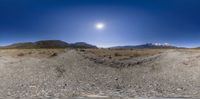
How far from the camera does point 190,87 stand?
38.9m

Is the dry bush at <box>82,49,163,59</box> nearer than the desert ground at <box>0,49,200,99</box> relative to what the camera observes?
No

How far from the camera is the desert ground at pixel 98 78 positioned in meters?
34.0

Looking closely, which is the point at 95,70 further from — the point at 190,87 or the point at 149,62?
the point at 190,87

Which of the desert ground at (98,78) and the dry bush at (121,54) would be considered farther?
the dry bush at (121,54)

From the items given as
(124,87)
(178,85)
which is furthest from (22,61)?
(178,85)

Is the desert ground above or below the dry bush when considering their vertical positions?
below

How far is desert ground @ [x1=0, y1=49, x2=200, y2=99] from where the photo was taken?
1337 inches

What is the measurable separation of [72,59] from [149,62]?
44.1 ft

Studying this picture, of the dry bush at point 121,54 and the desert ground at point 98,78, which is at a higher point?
the dry bush at point 121,54

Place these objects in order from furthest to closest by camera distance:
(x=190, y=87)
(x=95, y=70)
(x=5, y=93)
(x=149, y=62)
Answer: (x=149, y=62) → (x=95, y=70) → (x=190, y=87) → (x=5, y=93)

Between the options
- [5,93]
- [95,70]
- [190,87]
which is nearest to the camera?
[5,93]

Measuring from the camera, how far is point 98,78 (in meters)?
45.7

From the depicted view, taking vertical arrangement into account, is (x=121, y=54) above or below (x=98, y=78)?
above

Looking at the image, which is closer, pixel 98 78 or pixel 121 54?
pixel 98 78
